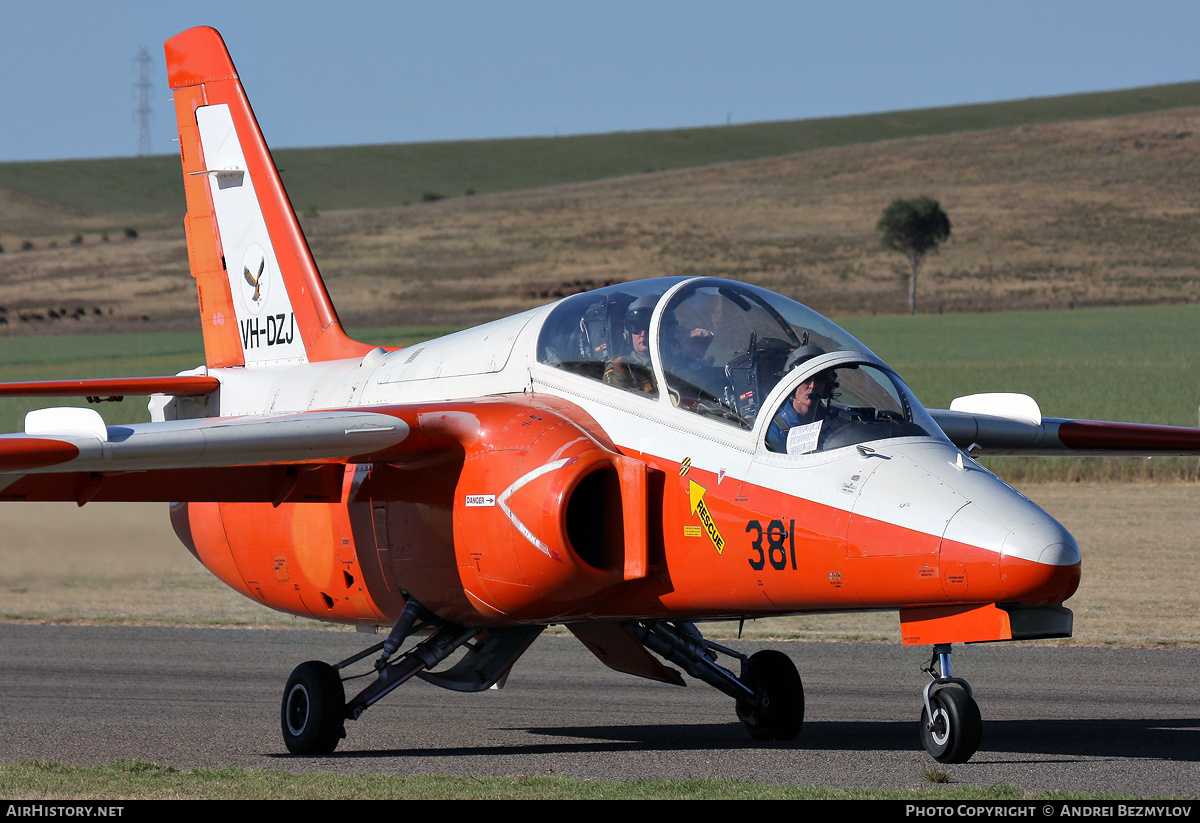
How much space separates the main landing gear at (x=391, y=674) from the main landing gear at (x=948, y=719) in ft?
11.4

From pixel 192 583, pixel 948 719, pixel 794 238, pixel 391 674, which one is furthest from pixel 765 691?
pixel 794 238

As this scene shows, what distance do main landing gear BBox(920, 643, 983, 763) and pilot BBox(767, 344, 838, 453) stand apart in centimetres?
150

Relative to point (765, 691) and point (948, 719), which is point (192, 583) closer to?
point (765, 691)

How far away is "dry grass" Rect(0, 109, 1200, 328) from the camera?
79438 mm

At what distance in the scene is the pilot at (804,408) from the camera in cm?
838

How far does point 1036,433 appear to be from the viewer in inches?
482

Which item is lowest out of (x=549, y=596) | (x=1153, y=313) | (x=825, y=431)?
(x=1153, y=313)

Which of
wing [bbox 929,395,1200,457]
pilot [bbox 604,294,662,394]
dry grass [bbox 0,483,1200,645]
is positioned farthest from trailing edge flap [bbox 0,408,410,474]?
dry grass [bbox 0,483,1200,645]

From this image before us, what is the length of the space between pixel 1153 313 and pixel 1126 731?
62443 millimetres

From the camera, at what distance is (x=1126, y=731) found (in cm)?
1062

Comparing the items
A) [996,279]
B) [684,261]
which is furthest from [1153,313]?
[684,261]

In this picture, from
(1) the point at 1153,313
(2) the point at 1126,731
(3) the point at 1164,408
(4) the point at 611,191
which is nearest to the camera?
(2) the point at 1126,731

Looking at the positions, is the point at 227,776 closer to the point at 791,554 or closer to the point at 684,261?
the point at 791,554

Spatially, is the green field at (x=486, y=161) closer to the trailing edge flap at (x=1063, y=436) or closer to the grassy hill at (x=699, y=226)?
the grassy hill at (x=699, y=226)
